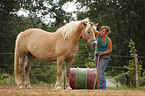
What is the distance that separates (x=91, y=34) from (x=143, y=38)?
8.99 metres

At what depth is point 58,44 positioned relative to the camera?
6.15 meters

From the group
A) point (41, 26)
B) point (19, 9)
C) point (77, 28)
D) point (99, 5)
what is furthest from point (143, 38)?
point (77, 28)

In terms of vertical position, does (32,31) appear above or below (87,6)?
below

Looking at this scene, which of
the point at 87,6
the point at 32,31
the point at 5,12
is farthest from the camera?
the point at 87,6

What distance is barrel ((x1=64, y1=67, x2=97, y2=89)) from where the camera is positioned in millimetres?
6215

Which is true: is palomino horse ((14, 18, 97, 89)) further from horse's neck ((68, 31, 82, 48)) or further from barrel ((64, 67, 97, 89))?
barrel ((64, 67, 97, 89))

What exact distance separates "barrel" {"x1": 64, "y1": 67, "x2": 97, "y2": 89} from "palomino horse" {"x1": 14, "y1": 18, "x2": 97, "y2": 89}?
8.4 inches

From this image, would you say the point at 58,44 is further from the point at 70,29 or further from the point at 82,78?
the point at 82,78

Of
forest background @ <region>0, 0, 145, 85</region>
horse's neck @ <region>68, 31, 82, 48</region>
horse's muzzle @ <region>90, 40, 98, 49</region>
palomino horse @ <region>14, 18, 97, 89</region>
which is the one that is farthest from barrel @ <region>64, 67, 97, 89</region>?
forest background @ <region>0, 0, 145, 85</region>

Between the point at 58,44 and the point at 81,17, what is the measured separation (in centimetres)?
963

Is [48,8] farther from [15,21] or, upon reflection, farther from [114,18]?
[114,18]

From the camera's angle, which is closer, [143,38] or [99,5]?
[143,38]

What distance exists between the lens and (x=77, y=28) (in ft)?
19.5

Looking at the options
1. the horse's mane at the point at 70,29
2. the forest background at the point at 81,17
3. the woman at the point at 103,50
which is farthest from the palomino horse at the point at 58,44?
the forest background at the point at 81,17
